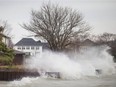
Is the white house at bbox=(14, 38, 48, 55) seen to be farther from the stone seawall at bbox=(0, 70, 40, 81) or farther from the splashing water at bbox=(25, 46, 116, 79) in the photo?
the stone seawall at bbox=(0, 70, 40, 81)

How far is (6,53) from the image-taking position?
39.0ft

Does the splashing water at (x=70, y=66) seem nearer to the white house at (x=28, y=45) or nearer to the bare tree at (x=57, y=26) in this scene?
the bare tree at (x=57, y=26)

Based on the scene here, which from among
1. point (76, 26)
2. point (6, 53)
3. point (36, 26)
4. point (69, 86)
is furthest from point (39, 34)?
point (69, 86)

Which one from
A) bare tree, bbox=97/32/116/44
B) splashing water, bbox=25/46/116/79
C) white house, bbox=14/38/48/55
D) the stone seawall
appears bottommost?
the stone seawall

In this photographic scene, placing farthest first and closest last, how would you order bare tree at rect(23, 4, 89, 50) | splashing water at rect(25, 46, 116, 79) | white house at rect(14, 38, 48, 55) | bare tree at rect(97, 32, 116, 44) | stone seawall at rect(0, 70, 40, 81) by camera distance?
white house at rect(14, 38, 48, 55) < bare tree at rect(23, 4, 89, 50) < bare tree at rect(97, 32, 116, 44) < splashing water at rect(25, 46, 116, 79) < stone seawall at rect(0, 70, 40, 81)

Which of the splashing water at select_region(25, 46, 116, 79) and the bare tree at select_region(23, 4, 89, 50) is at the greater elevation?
the bare tree at select_region(23, 4, 89, 50)

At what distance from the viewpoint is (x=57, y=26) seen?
22938 millimetres

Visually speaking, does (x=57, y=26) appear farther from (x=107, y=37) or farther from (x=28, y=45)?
(x=28, y=45)

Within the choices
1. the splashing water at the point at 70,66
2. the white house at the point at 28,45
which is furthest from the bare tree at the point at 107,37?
the white house at the point at 28,45

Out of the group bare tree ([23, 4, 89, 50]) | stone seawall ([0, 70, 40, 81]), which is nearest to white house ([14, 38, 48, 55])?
bare tree ([23, 4, 89, 50])

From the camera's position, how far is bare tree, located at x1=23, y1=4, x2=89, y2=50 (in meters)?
22.8

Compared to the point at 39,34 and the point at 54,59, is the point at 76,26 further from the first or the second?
the point at 54,59

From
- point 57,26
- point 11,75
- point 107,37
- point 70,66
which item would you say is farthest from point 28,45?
point 11,75

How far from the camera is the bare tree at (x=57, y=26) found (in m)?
22.8
